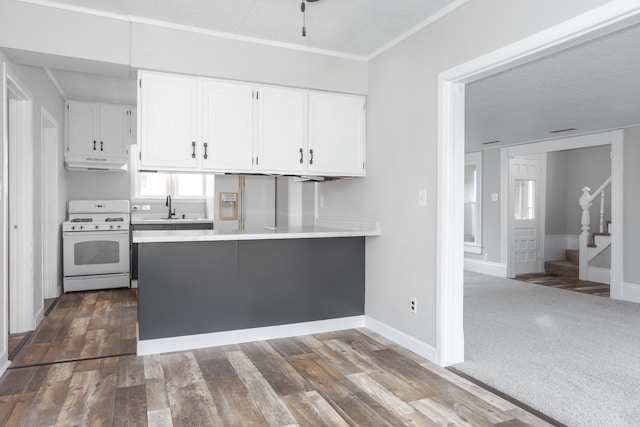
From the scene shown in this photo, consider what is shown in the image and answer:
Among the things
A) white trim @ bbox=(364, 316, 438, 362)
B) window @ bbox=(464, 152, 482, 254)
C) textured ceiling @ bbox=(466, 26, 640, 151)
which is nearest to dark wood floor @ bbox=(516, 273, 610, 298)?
window @ bbox=(464, 152, 482, 254)

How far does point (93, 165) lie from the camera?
5.57 metres

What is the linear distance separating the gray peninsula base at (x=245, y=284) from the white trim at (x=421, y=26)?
1650 mm

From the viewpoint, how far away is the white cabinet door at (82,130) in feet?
17.8

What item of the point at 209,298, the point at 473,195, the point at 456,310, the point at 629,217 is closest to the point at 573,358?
the point at 456,310

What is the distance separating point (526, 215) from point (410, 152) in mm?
5065

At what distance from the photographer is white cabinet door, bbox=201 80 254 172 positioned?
10.9ft

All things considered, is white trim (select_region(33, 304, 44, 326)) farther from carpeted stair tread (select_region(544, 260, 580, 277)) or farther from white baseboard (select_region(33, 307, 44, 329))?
carpeted stair tread (select_region(544, 260, 580, 277))

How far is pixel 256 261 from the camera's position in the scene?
3.47 metres

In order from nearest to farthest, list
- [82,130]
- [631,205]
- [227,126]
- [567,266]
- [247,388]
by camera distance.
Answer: [247,388]
[227,126]
[631,205]
[82,130]
[567,266]

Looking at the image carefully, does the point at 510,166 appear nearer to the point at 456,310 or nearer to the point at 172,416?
the point at 456,310

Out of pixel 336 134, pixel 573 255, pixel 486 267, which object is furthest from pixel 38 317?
pixel 573 255

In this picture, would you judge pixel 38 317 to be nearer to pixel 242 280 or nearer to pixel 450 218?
pixel 242 280

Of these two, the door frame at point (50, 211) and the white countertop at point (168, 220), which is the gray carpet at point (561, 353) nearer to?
the white countertop at point (168, 220)

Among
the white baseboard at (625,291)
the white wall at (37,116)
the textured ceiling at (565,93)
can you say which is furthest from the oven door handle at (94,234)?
the white baseboard at (625,291)
